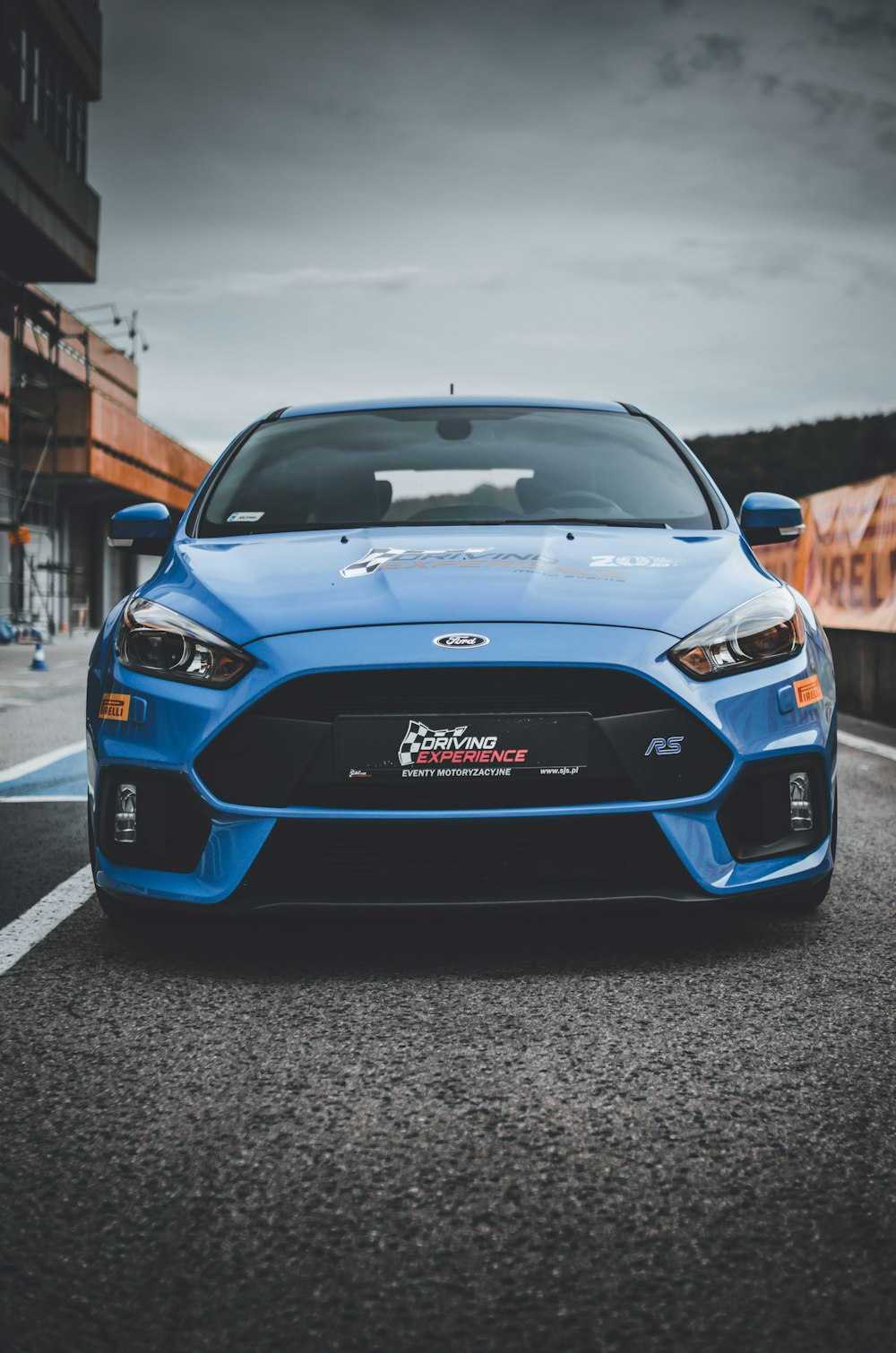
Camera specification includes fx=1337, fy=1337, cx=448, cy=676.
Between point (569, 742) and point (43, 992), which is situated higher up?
point (569, 742)

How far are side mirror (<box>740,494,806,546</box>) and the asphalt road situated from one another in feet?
4.36

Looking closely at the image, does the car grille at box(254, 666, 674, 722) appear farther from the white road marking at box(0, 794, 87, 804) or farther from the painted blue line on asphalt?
the painted blue line on asphalt

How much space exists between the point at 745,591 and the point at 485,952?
3.65 ft

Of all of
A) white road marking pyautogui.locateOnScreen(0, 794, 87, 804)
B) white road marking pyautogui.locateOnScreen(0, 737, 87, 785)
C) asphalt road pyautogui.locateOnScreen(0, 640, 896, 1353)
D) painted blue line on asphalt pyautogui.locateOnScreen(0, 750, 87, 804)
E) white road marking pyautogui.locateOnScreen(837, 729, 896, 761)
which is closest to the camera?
asphalt road pyautogui.locateOnScreen(0, 640, 896, 1353)

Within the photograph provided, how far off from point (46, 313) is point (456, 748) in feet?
128

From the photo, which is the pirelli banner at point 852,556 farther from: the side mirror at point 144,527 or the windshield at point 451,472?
the side mirror at point 144,527

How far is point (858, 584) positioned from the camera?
1207cm

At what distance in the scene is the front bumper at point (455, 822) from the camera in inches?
118

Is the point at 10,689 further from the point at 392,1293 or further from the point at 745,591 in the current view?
the point at 392,1293

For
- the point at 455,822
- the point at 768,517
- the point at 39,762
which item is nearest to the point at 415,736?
the point at 455,822

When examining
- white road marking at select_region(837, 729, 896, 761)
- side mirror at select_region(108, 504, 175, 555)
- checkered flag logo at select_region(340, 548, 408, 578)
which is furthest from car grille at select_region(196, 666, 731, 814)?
white road marking at select_region(837, 729, 896, 761)

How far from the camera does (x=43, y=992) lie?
3004 mm

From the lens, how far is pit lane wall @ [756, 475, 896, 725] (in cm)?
1043

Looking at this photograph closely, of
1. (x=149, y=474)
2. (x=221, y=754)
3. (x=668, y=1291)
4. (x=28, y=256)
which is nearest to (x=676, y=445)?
(x=221, y=754)
